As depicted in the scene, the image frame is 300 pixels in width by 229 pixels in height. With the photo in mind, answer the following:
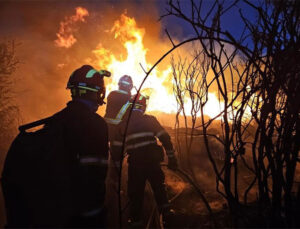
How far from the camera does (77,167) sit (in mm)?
1694

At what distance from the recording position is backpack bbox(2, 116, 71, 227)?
5.04 feet

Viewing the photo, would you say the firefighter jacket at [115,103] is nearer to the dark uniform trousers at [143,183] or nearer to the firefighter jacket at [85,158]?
the dark uniform trousers at [143,183]

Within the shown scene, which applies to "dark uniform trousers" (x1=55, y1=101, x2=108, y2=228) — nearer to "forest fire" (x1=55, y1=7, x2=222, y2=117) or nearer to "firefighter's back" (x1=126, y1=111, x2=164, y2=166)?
Result: "firefighter's back" (x1=126, y1=111, x2=164, y2=166)

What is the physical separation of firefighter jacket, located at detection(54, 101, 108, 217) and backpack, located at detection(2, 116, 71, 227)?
76 mm

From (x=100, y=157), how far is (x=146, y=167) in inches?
92.3

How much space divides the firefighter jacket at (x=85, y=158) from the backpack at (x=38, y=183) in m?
0.08

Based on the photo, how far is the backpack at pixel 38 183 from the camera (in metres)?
1.54

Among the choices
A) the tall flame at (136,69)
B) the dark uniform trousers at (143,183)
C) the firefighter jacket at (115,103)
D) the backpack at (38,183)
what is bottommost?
the dark uniform trousers at (143,183)

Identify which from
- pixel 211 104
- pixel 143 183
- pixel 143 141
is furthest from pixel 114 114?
pixel 211 104

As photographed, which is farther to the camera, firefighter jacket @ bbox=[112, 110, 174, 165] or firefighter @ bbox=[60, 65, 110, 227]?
firefighter jacket @ bbox=[112, 110, 174, 165]

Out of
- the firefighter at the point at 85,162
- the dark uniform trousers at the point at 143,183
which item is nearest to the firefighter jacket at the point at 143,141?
the dark uniform trousers at the point at 143,183

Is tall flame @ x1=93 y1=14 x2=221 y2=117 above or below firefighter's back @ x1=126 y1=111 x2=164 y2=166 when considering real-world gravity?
above

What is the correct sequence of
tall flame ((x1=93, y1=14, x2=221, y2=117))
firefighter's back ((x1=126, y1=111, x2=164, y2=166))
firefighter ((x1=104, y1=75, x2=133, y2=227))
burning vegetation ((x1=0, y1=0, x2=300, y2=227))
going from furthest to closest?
tall flame ((x1=93, y1=14, x2=221, y2=117)) < firefighter ((x1=104, y1=75, x2=133, y2=227)) < firefighter's back ((x1=126, y1=111, x2=164, y2=166)) < burning vegetation ((x1=0, y1=0, x2=300, y2=227))

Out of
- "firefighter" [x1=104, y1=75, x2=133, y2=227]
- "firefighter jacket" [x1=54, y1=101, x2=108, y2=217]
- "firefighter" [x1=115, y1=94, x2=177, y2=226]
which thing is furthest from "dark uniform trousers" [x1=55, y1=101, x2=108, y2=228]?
"firefighter" [x1=104, y1=75, x2=133, y2=227]
